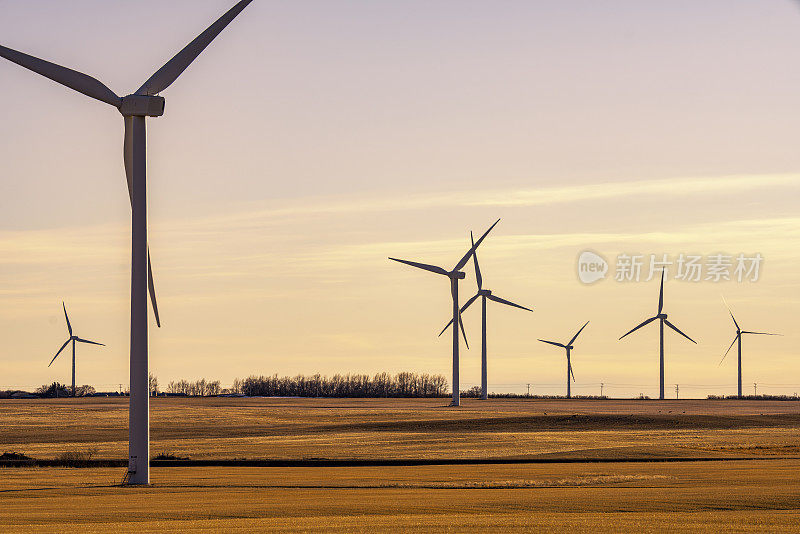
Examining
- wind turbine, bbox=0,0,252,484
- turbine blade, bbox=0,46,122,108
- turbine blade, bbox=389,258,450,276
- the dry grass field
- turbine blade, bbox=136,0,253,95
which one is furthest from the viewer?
turbine blade, bbox=389,258,450,276

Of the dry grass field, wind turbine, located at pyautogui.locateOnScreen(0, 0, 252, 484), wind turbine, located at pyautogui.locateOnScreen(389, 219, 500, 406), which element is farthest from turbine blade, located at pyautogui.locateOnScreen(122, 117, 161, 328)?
wind turbine, located at pyautogui.locateOnScreen(389, 219, 500, 406)

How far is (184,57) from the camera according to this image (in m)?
52.3

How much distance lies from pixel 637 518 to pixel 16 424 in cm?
8785

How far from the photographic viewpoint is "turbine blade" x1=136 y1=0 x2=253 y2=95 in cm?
5200

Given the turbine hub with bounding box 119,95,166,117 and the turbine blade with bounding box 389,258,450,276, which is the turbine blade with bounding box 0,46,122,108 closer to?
the turbine hub with bounding box 119,95,166,117

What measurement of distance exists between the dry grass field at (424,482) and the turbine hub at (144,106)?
49.0ft

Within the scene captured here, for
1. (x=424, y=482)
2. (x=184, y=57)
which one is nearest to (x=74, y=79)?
(x=184, y=57)

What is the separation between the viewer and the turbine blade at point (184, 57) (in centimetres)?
5200

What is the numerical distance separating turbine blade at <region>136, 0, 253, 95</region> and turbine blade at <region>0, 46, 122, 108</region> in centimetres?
121

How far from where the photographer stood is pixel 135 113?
51031mm

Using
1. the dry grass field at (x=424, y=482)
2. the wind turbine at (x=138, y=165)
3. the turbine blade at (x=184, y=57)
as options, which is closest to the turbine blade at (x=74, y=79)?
the wind turbine at (x=138, y=165)

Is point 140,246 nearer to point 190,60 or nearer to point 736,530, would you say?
point 190,60

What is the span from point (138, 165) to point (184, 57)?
5.21 meters

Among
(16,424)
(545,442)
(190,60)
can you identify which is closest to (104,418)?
(16,424)
